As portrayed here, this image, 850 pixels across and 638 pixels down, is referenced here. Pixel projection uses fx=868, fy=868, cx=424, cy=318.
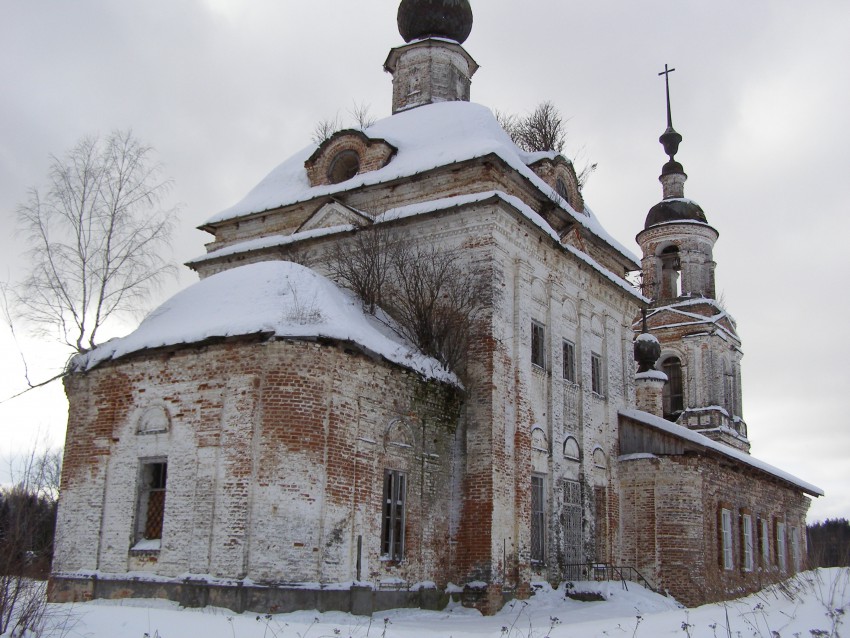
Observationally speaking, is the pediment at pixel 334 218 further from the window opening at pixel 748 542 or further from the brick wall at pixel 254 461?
the window opening at pixel 748 542

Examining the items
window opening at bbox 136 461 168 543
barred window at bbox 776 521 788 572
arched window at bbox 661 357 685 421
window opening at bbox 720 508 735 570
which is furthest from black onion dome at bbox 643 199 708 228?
window opening at bbox 136 461 168 543

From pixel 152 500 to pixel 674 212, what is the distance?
67.2ft

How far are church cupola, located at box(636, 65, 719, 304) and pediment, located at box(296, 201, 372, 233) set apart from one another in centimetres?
1391

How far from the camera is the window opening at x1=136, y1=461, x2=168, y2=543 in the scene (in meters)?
11.9

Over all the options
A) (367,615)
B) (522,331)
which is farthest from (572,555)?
(367,615)

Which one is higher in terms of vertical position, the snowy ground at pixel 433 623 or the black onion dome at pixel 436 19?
the black onion dome at pixel 436 19

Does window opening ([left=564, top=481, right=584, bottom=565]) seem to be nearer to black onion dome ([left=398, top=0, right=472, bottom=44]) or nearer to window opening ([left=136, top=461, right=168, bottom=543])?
window opening ([left=136, top=461, right=168, bottom=543])

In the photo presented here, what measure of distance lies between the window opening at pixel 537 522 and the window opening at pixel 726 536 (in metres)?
4.89

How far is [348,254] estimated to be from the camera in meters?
15.8

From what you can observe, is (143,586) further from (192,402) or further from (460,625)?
(460,625)

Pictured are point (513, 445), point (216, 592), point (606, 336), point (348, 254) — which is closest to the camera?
point (216, 592)

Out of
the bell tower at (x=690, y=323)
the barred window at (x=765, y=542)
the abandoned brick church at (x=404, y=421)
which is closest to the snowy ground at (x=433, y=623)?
the abandoned brick church at (x=404, y=421)

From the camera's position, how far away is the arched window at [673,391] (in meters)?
26.8

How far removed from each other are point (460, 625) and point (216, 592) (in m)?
3.38
